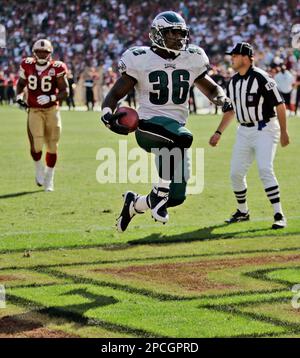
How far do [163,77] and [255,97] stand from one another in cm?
189

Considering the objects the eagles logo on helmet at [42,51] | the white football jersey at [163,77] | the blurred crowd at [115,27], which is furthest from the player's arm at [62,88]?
the blurred crowd at [115,27]

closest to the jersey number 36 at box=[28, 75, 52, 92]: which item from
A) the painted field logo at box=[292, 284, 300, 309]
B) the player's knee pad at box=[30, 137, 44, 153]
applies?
the player's knee pad at box=[30, 137, 44, 153]

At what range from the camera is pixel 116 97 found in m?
7.76

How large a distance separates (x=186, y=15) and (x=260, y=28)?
10.9 ft

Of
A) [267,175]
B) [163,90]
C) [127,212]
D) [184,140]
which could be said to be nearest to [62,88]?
[267,175]

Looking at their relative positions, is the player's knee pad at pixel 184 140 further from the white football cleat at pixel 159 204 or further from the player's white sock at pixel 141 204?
the player's white sock at pixel 141 204

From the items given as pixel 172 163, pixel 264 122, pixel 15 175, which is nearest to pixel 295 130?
pixel 15 175

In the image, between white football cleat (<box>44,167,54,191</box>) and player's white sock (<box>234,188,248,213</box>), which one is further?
white football cleat (<box>44,167,54,191</box>)

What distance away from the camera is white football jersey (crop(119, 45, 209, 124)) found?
7.79m

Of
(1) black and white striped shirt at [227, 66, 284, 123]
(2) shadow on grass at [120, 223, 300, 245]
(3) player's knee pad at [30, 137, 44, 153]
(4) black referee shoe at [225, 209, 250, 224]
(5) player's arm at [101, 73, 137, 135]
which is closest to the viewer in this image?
(5) player's arm at [101, 73, 137, 135]

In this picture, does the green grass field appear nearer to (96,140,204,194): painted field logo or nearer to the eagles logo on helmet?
(96,140,204,194): painted field logo

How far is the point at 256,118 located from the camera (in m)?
9.53

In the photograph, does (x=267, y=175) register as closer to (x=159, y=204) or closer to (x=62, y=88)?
(x=159, y=204)

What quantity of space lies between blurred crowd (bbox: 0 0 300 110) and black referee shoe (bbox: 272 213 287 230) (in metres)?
27.5
